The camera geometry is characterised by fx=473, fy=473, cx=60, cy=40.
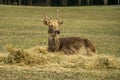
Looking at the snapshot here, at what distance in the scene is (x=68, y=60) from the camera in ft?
44.0

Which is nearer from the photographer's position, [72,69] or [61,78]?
[61,78]

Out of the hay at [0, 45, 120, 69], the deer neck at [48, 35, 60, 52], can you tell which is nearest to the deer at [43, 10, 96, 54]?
the deer neck at [48, 35, 60, 52]

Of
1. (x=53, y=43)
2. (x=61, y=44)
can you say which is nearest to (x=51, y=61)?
(x=53, y=43)

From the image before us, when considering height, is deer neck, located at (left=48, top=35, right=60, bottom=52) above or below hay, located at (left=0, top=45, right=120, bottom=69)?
above

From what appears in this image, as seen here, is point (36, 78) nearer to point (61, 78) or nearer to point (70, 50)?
point (61, 78)

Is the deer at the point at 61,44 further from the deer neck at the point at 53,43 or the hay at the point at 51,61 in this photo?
the hay at the point at 51,61

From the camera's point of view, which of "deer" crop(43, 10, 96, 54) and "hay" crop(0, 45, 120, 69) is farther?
"deer" crop(43, 10, 96, 54)

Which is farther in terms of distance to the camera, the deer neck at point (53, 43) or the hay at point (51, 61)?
the deer neck at point (53, 43)

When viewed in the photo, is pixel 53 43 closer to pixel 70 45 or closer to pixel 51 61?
pixel 70 45

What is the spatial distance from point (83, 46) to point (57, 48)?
0.97 m

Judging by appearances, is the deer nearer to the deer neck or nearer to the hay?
the deer neck

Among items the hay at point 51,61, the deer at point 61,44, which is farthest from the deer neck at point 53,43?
the hay at point 51,61

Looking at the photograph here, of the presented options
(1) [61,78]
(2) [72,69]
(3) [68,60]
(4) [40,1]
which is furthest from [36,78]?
(4) [40,1]

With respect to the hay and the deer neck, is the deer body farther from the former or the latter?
the hay
